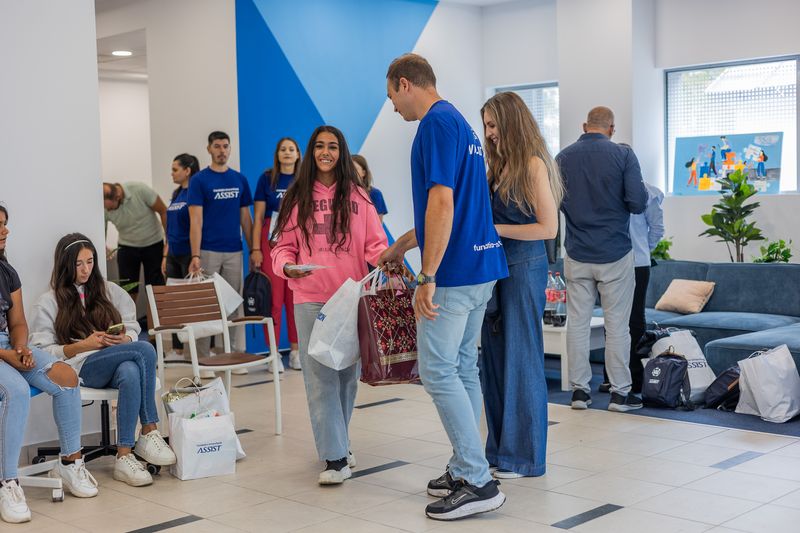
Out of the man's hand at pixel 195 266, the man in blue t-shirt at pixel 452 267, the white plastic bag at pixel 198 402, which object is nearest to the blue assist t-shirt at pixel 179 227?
the man's hand at pixel 195 266

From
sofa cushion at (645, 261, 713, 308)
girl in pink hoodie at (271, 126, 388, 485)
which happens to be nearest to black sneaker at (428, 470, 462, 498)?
girl in pink hoodie at (271, 126, 388, 485)

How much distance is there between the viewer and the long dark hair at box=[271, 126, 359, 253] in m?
4.08

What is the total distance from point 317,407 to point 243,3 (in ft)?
14.5

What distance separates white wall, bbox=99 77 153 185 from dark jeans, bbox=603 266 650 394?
26.0 ft

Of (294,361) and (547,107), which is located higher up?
(547,107)

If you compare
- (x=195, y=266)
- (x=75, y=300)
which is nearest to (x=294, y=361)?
(x=195, y=266)

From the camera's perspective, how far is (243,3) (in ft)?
24.9

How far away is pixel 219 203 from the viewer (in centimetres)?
700

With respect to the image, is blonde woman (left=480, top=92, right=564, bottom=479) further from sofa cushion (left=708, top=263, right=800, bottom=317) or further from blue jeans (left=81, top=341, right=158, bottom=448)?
sofa cushion (left=708, top=263, right=800, bottom=317)

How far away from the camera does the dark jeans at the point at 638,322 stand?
5.90 m

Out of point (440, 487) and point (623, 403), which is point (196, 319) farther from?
point (623, 403)

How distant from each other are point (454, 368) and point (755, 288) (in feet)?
13.7

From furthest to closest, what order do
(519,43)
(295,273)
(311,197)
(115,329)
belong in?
(519,43) → (115,329) → (311,197) → (295,273)

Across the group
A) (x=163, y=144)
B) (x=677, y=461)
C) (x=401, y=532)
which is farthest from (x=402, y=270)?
(x=163, y=144)
